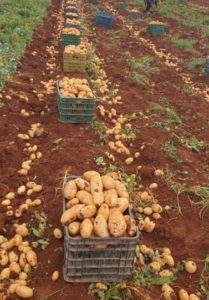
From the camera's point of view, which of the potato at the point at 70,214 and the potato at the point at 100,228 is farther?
the potato at the point at 70,214

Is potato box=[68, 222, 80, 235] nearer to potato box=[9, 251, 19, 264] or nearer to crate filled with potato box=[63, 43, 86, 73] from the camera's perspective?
potato box=[9, 251, 19, 264]

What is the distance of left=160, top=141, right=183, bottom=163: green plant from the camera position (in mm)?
5461

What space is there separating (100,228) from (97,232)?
51 mm

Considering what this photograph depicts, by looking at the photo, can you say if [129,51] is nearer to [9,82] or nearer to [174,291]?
[9,82]

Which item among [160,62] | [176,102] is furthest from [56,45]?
[176,102]

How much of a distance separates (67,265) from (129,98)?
6011 mm

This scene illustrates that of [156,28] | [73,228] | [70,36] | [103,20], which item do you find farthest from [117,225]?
→ [156,28]

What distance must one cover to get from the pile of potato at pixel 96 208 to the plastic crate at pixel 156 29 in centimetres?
1513

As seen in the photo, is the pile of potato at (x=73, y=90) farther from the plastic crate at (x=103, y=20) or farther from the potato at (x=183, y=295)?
the plastic crate at (x=103, y=20)

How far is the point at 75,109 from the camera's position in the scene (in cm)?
570

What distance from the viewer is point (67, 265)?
2.75 metres

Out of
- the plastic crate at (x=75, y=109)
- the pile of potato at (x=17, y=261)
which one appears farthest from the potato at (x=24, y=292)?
the plastic crate at (x=75, y=109)

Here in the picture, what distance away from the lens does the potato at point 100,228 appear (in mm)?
2537

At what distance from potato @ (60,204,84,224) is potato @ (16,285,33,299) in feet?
2.82
